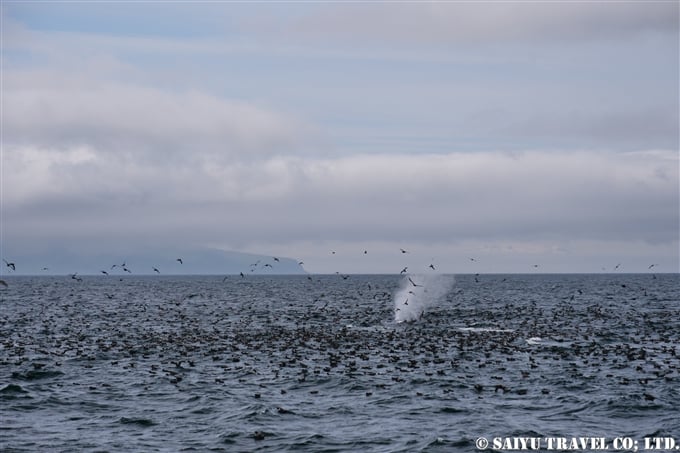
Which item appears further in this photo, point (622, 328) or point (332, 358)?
point (622, 328)

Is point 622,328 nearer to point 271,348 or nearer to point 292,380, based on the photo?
point 271,348

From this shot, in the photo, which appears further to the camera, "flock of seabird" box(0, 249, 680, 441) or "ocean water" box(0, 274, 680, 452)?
"flock of seabird" box(0, 249, 680, 441)

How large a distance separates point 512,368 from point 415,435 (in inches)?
745

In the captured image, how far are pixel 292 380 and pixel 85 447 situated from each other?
56.5 feet

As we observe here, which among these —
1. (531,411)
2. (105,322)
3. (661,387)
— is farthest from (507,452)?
(105,322)

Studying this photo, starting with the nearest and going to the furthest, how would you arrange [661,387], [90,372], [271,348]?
1. [661,387]
2. [90,372]
3. [271,348]

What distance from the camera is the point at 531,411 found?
4166 centimetres

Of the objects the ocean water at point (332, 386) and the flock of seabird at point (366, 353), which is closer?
the ocean water at point (332, 386)

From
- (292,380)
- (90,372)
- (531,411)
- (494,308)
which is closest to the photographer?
(531,411)

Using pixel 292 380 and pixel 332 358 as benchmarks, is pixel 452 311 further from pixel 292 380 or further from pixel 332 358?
pixel 292 380

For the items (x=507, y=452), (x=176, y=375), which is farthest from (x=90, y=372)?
(x=507, y=452)

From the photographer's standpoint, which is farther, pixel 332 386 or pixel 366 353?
pixel 366 353

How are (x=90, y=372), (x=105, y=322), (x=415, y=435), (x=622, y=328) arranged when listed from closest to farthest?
(x=415, y=435) → (x=90, y=372) → (x=622, y=328) → (x=105, y=322)

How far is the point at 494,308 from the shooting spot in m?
117
